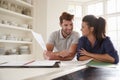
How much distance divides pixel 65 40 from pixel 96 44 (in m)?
0.48

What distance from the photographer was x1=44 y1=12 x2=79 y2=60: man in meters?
1.81

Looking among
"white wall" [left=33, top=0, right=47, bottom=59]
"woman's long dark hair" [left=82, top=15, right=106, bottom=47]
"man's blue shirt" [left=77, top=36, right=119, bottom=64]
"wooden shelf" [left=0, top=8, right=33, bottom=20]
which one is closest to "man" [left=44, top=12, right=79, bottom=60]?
"man's blue shirt" [left=77, top=36, right=119, bottom=64]

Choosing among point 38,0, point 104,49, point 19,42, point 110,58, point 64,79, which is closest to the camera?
point 64,79

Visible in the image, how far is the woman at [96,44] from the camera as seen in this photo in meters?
1.52

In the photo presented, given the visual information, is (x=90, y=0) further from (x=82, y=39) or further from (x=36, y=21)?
(x=82, y=39)

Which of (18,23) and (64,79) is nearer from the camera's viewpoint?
(64,79)

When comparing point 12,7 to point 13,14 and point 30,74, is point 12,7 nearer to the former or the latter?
point 13,14

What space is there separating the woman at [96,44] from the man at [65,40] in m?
0.18

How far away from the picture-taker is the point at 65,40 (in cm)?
201

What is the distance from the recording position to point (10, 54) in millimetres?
2932

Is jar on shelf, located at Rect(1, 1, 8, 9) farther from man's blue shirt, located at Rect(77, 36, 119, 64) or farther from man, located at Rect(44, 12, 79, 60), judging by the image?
man's blue shirt, located at Rect(77, 36, 119, 64)

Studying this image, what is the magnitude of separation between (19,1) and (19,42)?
28.9 inches

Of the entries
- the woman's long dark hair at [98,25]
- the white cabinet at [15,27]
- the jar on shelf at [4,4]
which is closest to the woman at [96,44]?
the woman's long dark hair at [98,25]

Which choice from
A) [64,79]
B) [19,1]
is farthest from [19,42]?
[64,79]
